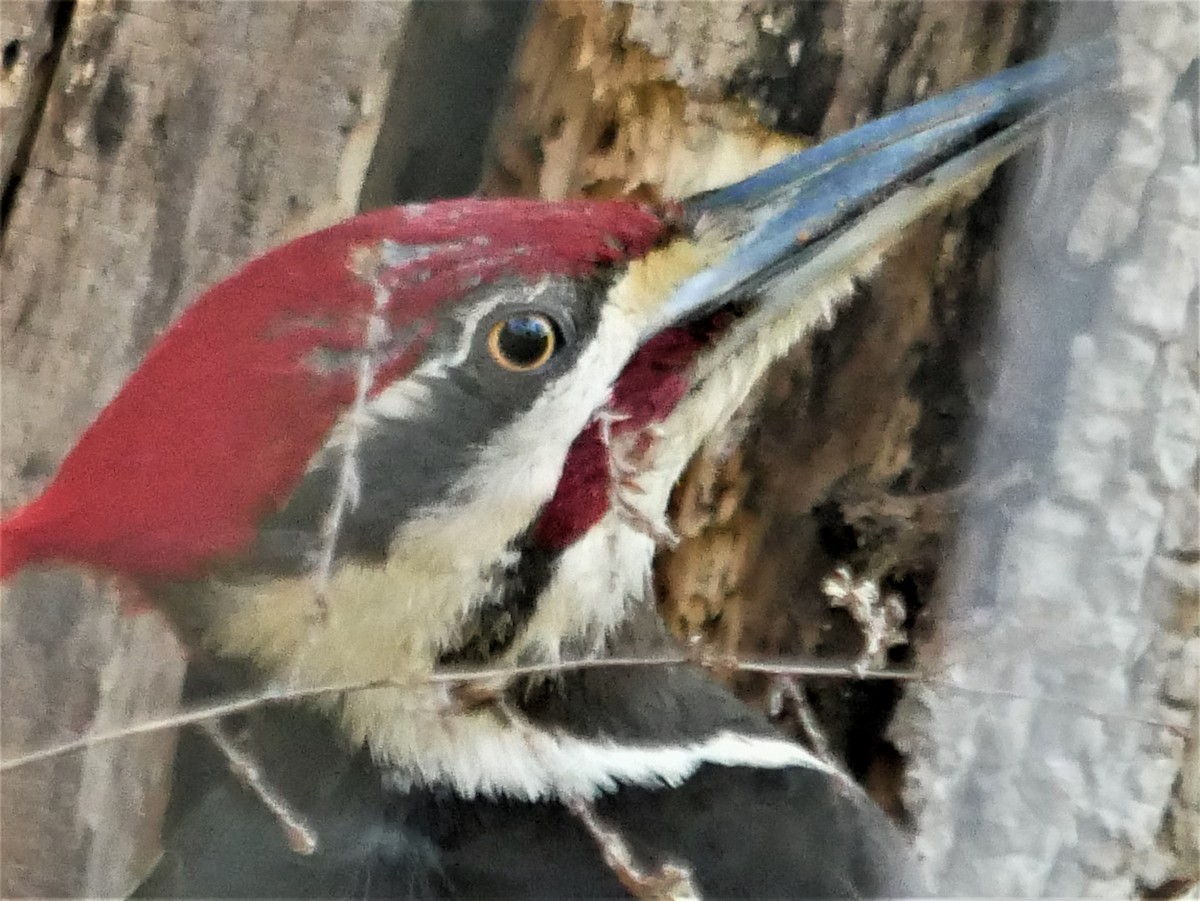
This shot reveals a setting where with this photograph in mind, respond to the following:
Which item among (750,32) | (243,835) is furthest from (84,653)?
(750,32)

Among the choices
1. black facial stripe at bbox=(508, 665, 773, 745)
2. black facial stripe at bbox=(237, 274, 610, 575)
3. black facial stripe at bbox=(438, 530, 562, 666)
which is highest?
black facial stripe at bbox=(237, 274, 610, 575)

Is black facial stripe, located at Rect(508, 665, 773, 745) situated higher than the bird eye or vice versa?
the bird eye

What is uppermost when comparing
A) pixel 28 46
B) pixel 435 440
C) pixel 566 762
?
pixel 28 46

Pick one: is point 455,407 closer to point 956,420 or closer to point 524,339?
point 524,339

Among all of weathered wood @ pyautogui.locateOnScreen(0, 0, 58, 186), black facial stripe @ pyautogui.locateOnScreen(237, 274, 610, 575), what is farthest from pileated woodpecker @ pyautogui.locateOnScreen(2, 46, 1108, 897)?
weathered wood @ pyautogui.locateOnScreen(0, 0, 58, 186)

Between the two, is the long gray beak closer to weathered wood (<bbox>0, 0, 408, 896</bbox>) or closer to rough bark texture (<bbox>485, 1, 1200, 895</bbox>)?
rough bark texture (<bbox>485, 1, 1200, 895</bbox>)

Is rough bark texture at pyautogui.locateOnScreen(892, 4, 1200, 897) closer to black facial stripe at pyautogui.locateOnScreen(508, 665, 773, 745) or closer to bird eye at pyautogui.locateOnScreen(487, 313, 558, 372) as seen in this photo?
black facial stripe at pyautogui.locateOnScreen(508, 665, 773, 745)

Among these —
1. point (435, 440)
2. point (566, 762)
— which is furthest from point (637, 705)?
point (435, 440)
